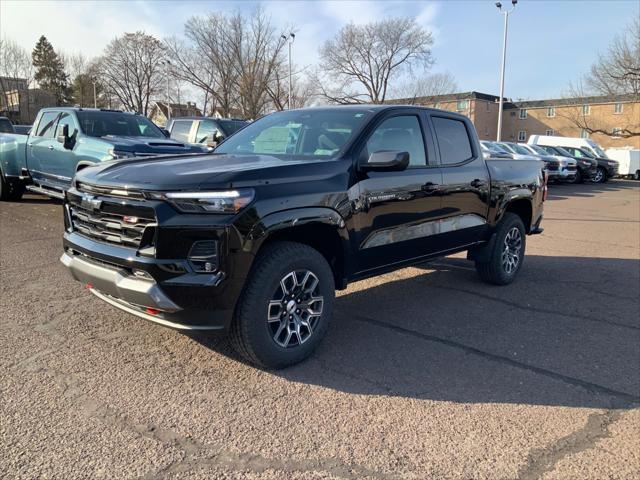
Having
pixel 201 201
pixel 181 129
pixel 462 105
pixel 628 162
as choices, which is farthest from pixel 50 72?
pixel 201 201

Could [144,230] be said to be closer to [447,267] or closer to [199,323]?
[199,323]

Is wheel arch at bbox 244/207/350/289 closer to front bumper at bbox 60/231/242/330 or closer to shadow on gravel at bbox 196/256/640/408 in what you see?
front bumper at bbox 60/231/242/330

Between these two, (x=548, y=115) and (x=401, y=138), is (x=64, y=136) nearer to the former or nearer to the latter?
(x=401, y=138)

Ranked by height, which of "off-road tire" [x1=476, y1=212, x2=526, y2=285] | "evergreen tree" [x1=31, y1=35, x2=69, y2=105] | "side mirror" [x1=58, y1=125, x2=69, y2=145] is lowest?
"off-road tire" [x1=476, y1=212, x2=526, y2=285]

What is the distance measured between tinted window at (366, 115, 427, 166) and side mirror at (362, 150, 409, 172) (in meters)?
0.19

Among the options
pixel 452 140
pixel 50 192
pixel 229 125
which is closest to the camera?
pixel 452 140

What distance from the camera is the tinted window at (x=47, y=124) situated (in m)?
9.75

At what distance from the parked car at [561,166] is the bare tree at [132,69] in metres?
46.3

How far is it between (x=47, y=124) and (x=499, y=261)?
8.65 metres

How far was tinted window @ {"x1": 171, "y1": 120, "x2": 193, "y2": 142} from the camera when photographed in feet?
46.1

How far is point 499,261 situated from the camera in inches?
236

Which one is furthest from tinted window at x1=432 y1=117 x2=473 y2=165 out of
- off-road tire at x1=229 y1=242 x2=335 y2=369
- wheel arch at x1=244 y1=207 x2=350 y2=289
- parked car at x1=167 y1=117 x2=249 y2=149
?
parked car at x1=167 y1=117 x2=249 y2=149

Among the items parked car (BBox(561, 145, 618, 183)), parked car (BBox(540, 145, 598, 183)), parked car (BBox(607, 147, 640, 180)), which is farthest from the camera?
parked car (BBox(607, 147, 640, 180))

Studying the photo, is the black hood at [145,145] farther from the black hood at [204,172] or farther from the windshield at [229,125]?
the black hood at [204,172]
